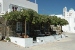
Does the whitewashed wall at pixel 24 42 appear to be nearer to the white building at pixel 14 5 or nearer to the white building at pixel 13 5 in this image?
the white building at pixel 14 5

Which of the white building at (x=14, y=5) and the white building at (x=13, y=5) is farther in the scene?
the white building at (x=13, y=5)

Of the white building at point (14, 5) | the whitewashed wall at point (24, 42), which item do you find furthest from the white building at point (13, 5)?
the whitewashed wall at point (24, 42)

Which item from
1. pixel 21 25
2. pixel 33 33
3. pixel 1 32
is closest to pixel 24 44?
pixel 1 32

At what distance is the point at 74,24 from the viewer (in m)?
61.3

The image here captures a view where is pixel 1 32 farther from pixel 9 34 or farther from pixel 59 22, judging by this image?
pixel 59 22

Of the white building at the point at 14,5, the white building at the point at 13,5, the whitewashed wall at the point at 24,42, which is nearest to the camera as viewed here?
the whitewashed wall at the point at 24,42

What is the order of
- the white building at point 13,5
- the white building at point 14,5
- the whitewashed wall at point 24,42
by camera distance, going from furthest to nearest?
1. the white building at point 13,5
2. the white building at point 14,5
3. the whitewashed wall at point 24,42

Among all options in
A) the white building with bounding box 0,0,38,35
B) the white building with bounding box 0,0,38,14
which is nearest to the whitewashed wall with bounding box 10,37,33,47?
the white building with bounding box 0,0,38,35

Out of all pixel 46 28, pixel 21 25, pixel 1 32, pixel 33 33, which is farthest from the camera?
pixel 46 28

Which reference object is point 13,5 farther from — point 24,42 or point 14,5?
point 24,42

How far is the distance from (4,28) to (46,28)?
1462 cm

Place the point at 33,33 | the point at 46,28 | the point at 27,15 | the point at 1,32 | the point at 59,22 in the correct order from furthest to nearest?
1. the point at 46,28
2. the point at 59,22
3. the point at 33,33
4. the point at 1,32
5. the point at 27,15

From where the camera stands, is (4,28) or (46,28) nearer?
(4,28)

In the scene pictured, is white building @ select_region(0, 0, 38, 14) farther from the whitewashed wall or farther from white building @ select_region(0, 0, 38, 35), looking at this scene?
the whitewashed wall
